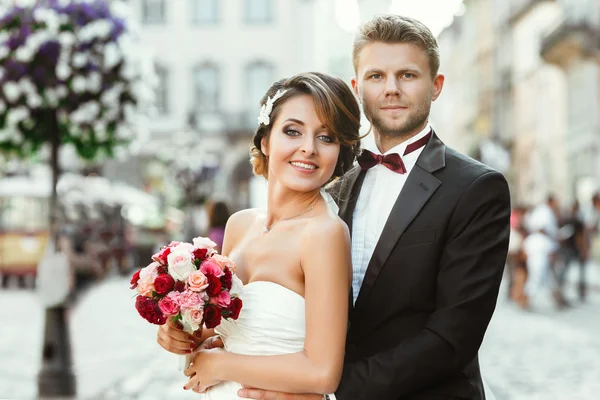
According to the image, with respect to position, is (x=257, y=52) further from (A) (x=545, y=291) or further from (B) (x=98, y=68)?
(B) (x=98, y=68)

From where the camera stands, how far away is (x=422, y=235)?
2.93 m

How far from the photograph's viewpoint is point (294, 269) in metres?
2.93

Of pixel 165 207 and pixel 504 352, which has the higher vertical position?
pixel 504 352

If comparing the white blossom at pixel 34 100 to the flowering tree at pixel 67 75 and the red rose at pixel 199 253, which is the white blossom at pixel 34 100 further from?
the red rose at pixel 199 253

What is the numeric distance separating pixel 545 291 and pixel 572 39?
41.5 ft

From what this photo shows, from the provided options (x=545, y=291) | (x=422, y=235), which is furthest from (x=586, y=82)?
(x=422, y=235)

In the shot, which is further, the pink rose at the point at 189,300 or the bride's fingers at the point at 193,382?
the bride's fingers at the point at 193,382

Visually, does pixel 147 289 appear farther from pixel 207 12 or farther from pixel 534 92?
pixel 207 12

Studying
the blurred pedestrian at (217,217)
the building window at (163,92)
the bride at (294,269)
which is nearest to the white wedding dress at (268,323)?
the bride at (294,269)

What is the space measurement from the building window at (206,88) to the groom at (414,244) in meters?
41.5

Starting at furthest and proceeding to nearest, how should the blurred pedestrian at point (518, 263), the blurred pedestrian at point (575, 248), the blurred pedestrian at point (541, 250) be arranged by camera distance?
1. the blurred pedestrian at point (575, 248)
2. the blurred pedestrian at point (518, 263)
3. the blurred pedestrian at point (541, 250)

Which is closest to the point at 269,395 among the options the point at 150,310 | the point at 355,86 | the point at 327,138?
the point at 150,310

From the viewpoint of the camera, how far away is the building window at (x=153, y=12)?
44875 millimetres

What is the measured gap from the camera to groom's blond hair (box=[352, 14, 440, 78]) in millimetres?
3031
